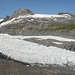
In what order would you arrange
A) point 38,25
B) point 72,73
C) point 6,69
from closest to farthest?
point 6,69
point 72,73
point 38,25

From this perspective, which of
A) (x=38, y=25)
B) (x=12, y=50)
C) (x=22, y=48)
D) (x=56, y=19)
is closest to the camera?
(x=12, y=50)

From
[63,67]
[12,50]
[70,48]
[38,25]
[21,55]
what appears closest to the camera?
[63,67]

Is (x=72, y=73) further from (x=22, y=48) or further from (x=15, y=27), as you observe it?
(x=15, y=27)

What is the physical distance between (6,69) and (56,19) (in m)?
→ 77.5

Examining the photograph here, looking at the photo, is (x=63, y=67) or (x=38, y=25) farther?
(x=38, y=25)

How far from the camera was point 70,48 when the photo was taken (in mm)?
25625

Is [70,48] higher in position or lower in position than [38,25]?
lower

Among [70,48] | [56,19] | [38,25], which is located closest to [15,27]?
[38,25]

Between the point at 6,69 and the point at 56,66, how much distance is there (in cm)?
550

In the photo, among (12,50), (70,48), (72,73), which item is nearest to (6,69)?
(72,73)

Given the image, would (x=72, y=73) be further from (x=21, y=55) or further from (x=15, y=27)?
(x=15, y=27)

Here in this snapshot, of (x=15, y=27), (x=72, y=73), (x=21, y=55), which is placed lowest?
(x=72, y=73)

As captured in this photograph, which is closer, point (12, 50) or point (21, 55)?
point (21, 55)

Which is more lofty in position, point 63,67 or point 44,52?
point 44,52
